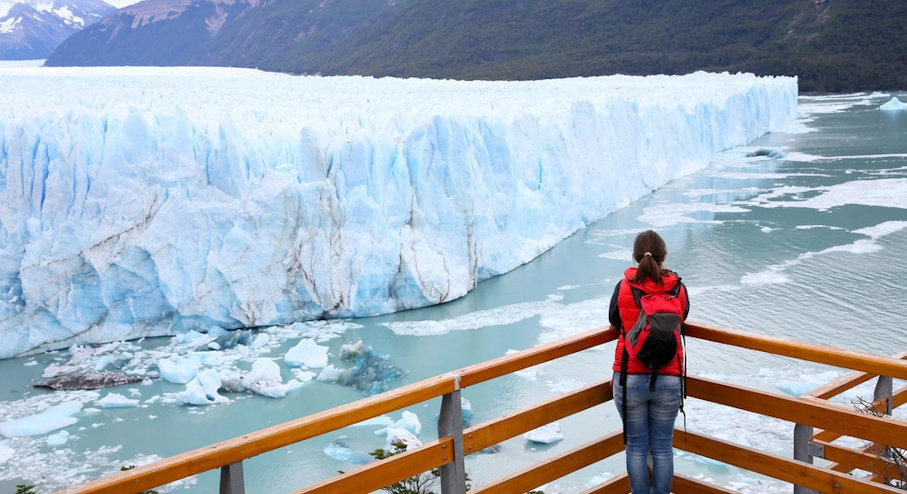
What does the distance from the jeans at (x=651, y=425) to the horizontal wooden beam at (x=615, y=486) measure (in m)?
0.06

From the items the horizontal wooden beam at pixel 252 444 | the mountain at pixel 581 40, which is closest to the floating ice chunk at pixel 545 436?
the horizontal wooden beam at pixel 252 444

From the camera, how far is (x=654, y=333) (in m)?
1.81

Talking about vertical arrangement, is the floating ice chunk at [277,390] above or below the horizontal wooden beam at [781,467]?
below

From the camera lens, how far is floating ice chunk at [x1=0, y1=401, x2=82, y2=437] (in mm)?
A: 4566

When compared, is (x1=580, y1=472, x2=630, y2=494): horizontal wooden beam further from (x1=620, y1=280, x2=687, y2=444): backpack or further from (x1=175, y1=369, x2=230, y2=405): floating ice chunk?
(x1=175, y1=369, x2=230, y2=405): floating ice chunk

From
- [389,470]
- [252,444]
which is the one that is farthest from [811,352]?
[252,444]

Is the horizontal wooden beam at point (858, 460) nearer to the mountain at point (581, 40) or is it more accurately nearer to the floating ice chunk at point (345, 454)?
the floating ice chunk at point (345, 454)

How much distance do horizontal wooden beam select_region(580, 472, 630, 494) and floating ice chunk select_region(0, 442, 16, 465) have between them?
3718 mm

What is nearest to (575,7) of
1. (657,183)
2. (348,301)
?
(657,183)

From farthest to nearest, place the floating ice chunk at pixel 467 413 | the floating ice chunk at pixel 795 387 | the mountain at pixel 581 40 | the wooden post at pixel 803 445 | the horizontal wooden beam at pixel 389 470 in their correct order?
1. the mountain at pixel 581 40
2. the floating ice chunk at pixel 795 387
3. the floating ice chunk at pixel 467 413
4. the wooden post at pixel 803 445
5. the horizontal wooden beam at pixel 389 470

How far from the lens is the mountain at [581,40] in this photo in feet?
116

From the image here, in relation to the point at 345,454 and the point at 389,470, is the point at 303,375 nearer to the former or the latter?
the point at 345,454

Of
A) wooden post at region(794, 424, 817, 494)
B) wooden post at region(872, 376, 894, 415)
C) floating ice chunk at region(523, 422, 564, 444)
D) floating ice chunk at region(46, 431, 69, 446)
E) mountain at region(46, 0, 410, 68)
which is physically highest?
mountain at region(46, 0, 410, 68)

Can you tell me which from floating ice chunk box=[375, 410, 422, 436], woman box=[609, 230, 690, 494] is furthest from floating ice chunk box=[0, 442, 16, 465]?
woman box=[609, 230, 690, 494]
